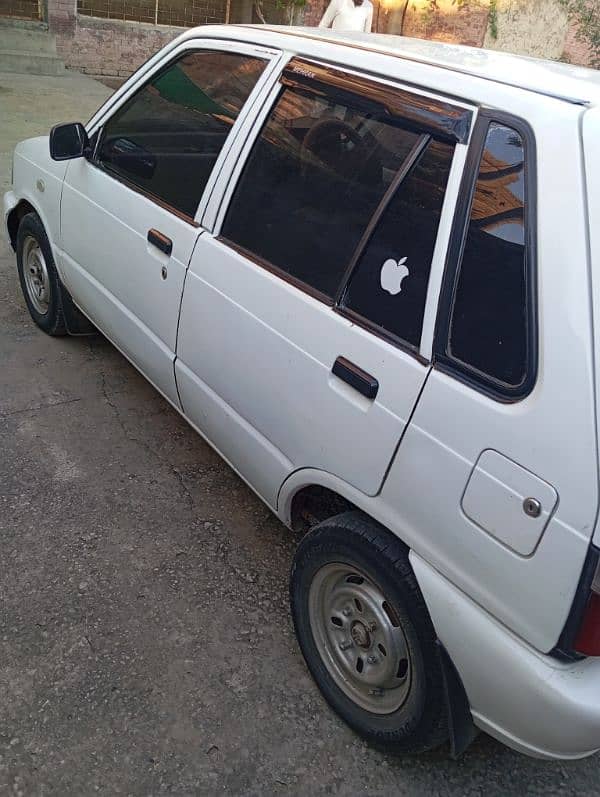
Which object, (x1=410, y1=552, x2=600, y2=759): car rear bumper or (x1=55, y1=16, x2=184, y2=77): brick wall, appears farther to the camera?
(x1=55, y1=16, x2=184, y2=77): brick wall

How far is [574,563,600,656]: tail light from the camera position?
1.58 meters

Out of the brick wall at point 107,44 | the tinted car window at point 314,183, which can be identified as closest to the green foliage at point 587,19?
the brick wall at point 107,44

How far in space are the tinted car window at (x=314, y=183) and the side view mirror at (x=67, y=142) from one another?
1.25 m

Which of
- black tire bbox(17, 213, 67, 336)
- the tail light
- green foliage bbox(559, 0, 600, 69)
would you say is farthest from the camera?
green foliage bbox(559, 0, 600, 69)

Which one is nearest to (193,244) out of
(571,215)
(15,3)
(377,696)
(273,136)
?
(273,136)

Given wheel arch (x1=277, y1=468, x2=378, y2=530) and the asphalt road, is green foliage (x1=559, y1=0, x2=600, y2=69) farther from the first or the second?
wheel arch (x1=277, y1=468, x2=378, y2=530)

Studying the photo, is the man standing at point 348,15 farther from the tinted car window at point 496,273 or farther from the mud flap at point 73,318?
the tinted car window at point 496,273

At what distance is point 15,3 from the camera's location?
1205cm

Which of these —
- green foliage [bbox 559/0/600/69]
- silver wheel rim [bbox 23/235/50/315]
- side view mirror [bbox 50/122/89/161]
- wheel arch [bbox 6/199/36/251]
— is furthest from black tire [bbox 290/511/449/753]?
green foliage [bbox 559/0/600/69]

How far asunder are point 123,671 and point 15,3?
1284cm

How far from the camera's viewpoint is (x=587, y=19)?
467 inches

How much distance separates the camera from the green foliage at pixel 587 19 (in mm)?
11805

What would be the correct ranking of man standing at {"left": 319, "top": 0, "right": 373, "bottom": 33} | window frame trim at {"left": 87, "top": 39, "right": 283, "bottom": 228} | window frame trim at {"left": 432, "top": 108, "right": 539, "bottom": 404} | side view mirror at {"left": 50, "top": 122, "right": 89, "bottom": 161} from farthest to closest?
man standing at {"left": 319, "top": 0, "right": 373, "bottom": 33} → side view mirror at {"left": 50, "top": 122, "right": 89, "bottom": 161} → window frame trim at {"left": 87, "top": 39, "right": 283, "bottom": 228} → window frame trim at {"left": 432, "top": 108, "right": 539, "bottom": 404}

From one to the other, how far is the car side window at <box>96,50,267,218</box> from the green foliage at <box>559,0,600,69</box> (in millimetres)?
11128
